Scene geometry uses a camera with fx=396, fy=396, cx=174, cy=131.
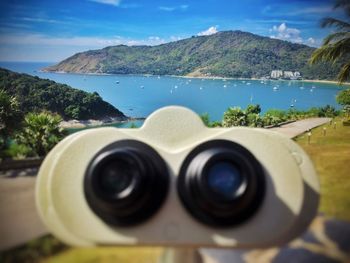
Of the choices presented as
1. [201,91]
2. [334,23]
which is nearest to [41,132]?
[201,91]

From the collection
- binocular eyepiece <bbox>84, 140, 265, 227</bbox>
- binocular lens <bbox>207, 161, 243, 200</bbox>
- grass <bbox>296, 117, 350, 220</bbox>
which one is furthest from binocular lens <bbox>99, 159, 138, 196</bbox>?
grass <bbox>296, 117, 350, 220</bbox>

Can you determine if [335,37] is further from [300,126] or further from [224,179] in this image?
[224,179]

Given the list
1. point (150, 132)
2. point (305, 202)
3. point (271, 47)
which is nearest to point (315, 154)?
point (305, 202)

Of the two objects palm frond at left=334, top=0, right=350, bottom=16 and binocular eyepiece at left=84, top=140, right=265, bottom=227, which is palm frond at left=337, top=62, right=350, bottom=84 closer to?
palm frond at left=334, top=0, right=350, bottom=16

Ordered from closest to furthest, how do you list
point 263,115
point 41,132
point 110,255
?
point 110,255 < point 263,115 < point 41,132

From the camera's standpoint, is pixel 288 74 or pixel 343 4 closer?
pixel 343 4

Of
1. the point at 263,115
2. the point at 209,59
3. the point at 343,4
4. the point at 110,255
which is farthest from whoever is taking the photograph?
the point at 209,59

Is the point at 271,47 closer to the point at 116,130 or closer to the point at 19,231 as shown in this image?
the point at 116,130
